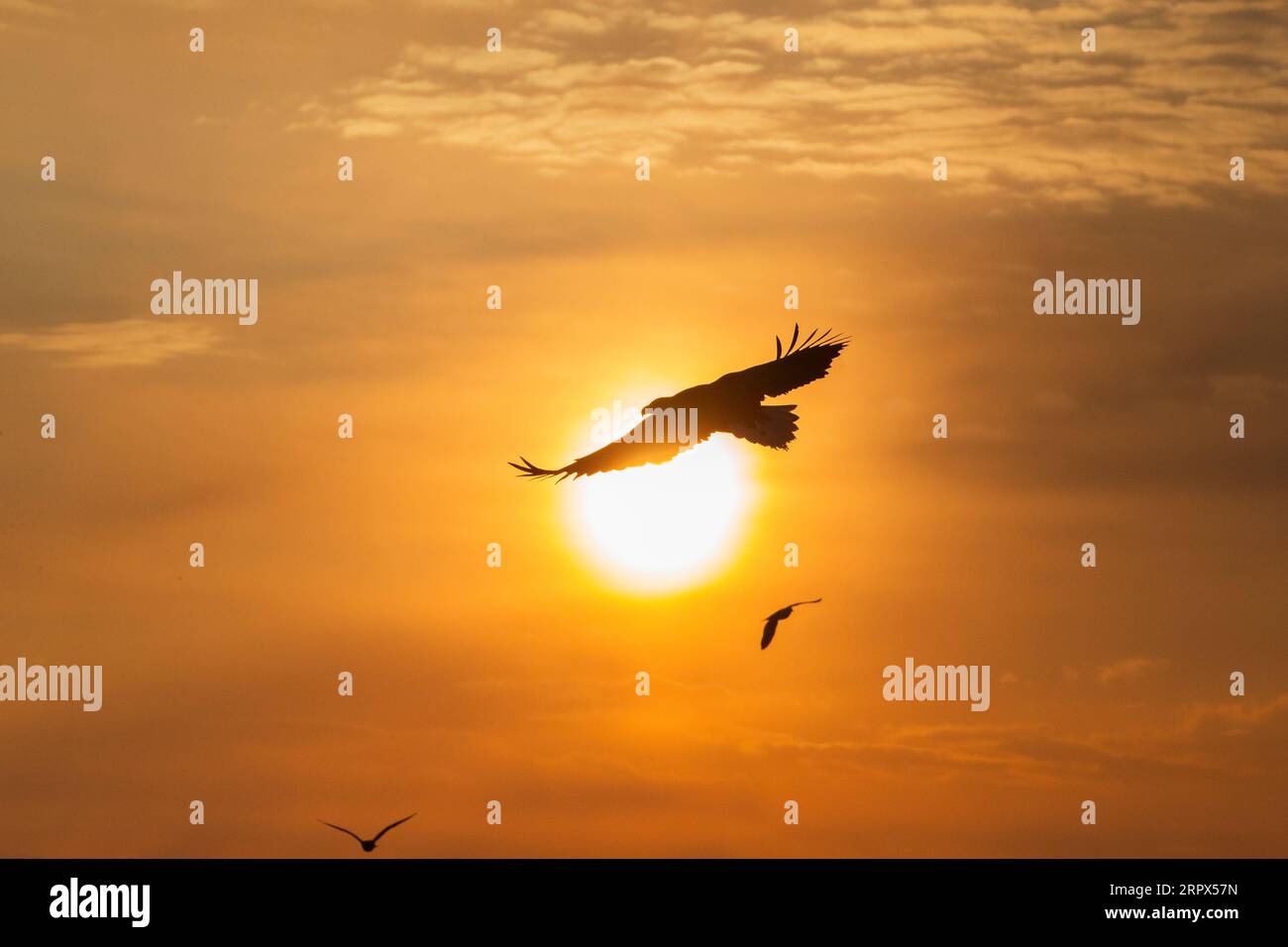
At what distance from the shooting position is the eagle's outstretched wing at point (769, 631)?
97.3 ft

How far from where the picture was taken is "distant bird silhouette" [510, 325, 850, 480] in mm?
28250

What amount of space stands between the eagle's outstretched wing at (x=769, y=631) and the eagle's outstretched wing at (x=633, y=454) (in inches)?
145

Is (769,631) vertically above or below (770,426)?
below

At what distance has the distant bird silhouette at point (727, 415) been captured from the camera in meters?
28.2

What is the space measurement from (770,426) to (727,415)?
2.67 feet

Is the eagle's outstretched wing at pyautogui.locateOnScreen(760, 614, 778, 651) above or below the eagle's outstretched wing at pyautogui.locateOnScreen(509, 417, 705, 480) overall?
below

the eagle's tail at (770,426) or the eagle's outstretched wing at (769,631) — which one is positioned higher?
the eagle's tail at (770,426)

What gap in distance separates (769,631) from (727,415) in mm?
4371

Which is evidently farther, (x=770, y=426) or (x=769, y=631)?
(x=769, y=631)

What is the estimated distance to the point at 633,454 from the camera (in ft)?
94.6

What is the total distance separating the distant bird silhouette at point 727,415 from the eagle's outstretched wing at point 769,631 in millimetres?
3499
